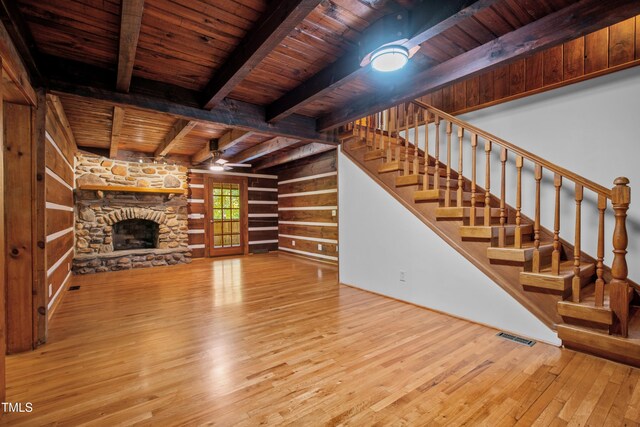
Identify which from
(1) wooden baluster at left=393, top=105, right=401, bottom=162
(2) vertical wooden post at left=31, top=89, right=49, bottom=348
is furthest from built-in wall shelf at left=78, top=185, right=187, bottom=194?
(1) wooden baluster at left=393, top=105, right=401, bottom=162

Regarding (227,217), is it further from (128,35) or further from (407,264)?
(128,35)

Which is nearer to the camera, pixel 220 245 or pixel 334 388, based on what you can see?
pixel 334 388

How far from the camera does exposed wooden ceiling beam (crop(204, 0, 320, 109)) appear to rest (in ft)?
5.53

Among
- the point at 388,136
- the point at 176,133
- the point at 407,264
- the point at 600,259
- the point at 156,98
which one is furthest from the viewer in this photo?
the point at 388,136

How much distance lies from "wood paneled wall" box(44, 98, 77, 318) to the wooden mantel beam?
2.72 m

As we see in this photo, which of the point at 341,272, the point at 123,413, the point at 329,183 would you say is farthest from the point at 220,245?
the point at 123,413

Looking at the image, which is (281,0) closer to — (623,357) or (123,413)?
(123,413)

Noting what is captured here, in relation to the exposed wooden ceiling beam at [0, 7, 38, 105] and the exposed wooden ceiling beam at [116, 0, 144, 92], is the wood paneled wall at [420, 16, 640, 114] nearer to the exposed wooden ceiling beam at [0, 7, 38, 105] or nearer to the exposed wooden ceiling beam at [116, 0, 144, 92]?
the exposed wooden ceiling beam at [116, 0, 144, 92]

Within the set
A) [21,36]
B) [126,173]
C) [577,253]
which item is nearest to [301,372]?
[577,253]

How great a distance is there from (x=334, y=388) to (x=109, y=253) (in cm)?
561

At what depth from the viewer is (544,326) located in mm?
2543

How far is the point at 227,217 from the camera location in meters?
7.49

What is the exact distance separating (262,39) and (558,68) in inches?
127

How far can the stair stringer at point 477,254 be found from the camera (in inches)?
100
